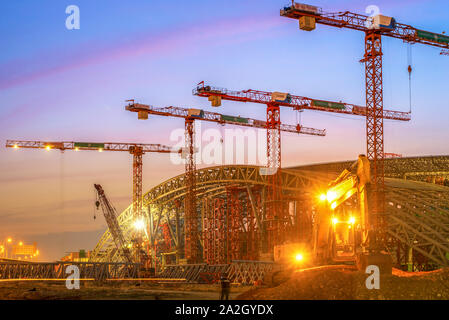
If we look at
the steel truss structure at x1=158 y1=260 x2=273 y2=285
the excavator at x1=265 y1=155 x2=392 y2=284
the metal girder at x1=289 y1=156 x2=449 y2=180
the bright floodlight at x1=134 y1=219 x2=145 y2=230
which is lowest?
the steel truss structure at x1=158 y1=260 x2=273 y2=285

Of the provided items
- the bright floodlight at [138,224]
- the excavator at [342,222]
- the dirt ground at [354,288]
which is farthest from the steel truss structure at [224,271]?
the dirt ground at [354,288]

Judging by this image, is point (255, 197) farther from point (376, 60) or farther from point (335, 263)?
point (335, 263)

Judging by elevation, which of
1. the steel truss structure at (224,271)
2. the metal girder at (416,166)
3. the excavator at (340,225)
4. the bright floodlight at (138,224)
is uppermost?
the metal girder at (416,166)

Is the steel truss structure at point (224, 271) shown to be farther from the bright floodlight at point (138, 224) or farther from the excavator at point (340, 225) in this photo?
the bright floodlight at point (138, 224)

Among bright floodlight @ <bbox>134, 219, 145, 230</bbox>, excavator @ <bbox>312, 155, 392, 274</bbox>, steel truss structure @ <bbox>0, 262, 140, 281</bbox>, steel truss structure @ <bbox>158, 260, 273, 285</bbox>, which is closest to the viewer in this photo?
excavator @ <bbox>312, 155, 392, 274</bbox>

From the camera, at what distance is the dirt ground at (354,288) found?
22.2 metres

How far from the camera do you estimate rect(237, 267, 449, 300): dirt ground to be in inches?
873

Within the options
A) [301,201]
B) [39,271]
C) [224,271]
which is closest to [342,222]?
[224,271]

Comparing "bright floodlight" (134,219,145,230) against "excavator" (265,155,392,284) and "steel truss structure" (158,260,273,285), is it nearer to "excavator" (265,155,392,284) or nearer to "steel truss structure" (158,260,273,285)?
"steel truss structure" (158,260,273,285)

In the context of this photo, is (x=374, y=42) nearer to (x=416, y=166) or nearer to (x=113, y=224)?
(x=416, y=166)

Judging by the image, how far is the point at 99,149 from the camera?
95.4 m

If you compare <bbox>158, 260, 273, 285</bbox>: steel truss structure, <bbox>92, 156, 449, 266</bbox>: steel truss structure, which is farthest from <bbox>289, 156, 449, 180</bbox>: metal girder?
<bbox>158, 260, 273, 285</bbox>: steel truss structure

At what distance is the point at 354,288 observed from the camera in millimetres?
22891
